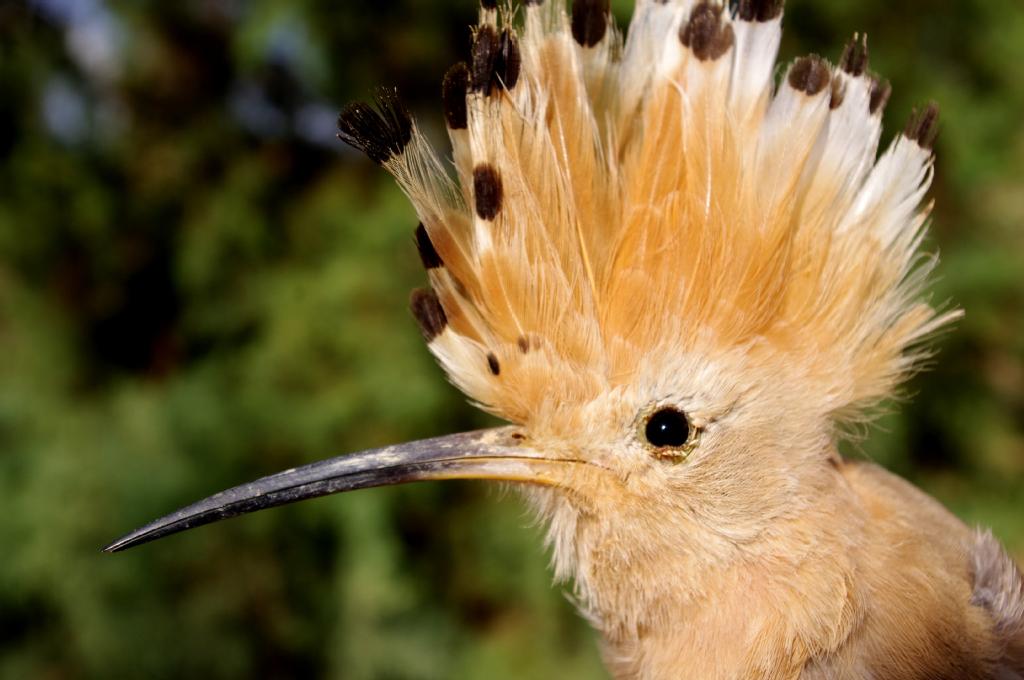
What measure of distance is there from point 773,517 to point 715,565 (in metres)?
0.12

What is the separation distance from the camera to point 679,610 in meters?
1.39

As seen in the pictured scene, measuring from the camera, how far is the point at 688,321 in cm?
137

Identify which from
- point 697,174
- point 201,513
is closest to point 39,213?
point 201,513

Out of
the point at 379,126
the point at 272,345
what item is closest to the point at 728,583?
the point at 379,126

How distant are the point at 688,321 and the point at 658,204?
0.20 meters

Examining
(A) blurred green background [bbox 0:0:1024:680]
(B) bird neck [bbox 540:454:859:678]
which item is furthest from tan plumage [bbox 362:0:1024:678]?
(A) blurred green background [bbox 0:0:1024:680]

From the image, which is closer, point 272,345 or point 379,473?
point 379,473

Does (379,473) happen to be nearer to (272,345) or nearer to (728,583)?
(728,583)

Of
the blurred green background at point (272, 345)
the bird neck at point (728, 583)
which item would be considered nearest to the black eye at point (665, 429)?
the bird neck at point (728, 583)

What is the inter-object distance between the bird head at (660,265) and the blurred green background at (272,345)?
193 centimetres

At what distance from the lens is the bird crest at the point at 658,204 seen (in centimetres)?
134

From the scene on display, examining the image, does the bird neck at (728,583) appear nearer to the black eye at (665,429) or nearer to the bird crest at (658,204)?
the black eye at (665,429)

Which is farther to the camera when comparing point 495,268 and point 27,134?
point 27,134

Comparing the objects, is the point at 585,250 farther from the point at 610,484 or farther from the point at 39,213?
the point at 39,213
